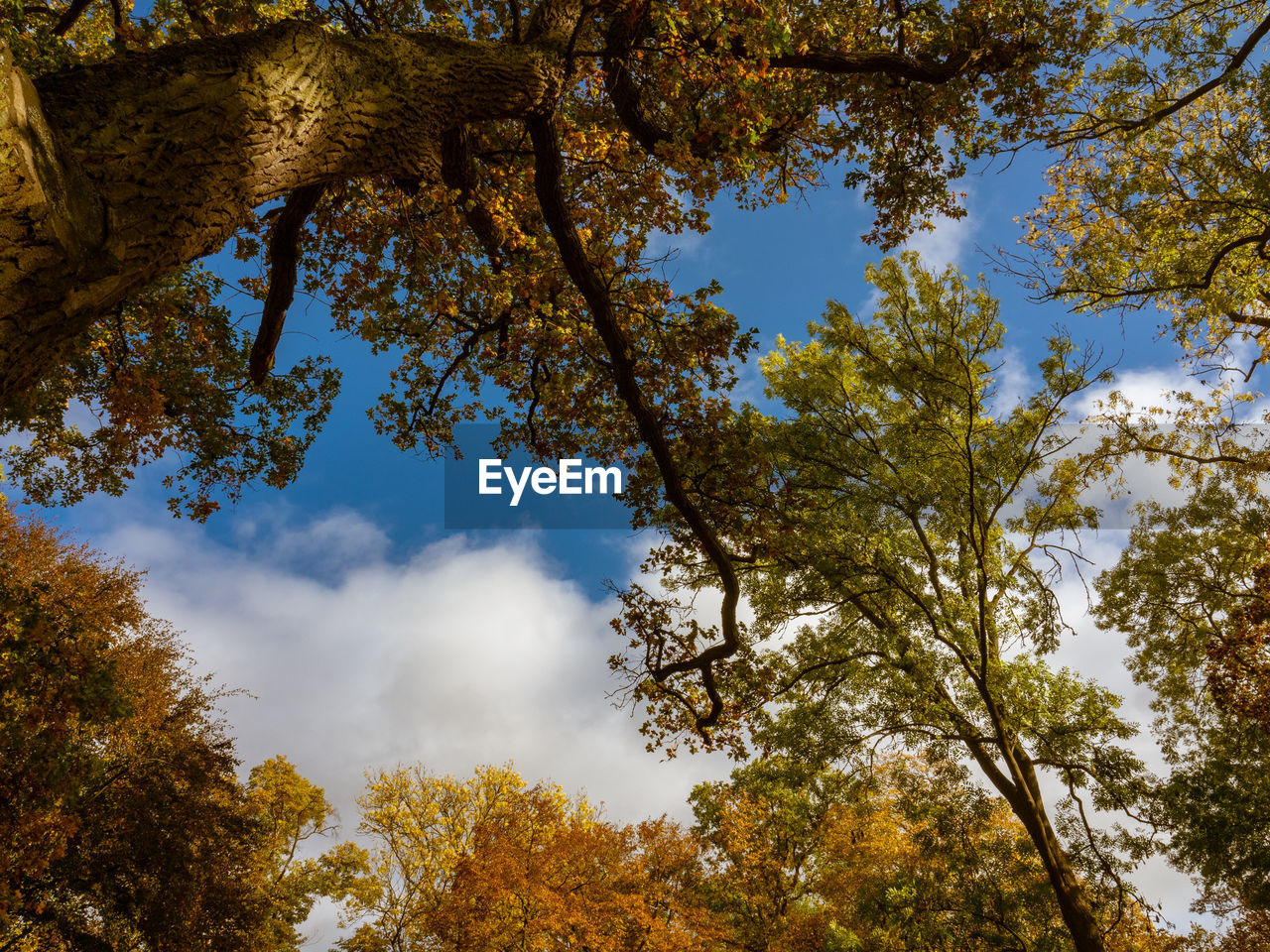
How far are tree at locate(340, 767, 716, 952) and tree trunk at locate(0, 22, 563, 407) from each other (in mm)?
18307

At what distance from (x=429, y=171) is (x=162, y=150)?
169 cm

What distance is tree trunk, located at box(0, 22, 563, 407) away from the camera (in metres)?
1.96

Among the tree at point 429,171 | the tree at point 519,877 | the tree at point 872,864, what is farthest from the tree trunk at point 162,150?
the tree at point 519,877

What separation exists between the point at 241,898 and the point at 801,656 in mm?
14225

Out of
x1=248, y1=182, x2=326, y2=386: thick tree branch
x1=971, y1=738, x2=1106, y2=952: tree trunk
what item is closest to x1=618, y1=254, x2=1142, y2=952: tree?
x1=971, y1=738, x2=1106, y2=952: tree trunk

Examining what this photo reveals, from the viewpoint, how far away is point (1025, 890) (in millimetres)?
11719

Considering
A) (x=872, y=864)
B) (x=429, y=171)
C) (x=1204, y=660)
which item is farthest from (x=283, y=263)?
(x=872, y=864)

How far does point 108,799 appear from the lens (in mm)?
13273

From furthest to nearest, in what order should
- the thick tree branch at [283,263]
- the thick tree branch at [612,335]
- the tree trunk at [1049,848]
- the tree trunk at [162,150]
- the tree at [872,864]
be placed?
the tree at [872,864], the tree trunk at [1049,848], the thick tree branch at [612,335], the thick tree branch at [283,263], the tree trunk at [162,150]

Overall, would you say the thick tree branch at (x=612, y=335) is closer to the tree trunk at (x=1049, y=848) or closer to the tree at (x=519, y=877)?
the tree trunk at (x=1049, y=848)

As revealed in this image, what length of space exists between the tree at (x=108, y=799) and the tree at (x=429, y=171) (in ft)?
8.25

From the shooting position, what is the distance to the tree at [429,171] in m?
2.28

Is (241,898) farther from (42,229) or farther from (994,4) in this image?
(994,4)

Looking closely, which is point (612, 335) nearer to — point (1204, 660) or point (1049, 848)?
point (1049, 848)
